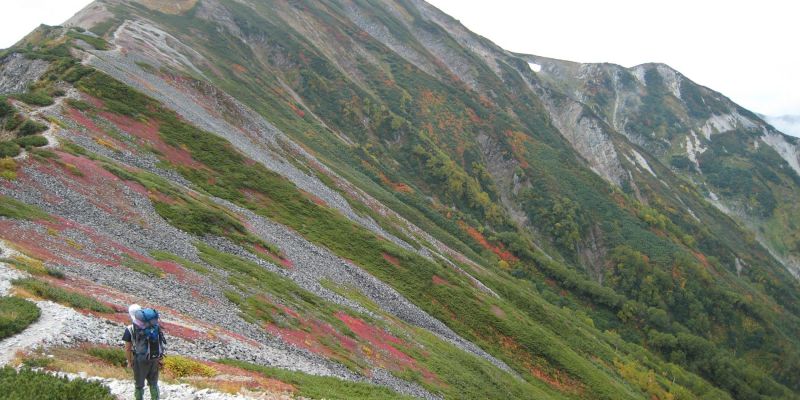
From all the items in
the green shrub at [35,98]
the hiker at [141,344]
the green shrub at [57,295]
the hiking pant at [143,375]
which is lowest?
the green shrub at [35,98]

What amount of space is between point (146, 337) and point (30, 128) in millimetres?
43507

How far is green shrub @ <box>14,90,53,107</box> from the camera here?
5086 centimetres

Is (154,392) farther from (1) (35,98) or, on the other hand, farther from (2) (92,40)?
(2) (92,40)

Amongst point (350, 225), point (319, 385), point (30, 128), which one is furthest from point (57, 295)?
point (350, 225)

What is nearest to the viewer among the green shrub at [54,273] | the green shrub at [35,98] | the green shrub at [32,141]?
the green shrub at [54,273]

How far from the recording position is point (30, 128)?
45.5 meters

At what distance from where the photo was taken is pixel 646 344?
104 metres

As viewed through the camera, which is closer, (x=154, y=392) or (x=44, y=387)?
(x=44, y=387)

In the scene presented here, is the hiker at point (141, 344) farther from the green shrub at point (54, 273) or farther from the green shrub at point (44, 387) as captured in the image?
the green shrub at point (54, 273)

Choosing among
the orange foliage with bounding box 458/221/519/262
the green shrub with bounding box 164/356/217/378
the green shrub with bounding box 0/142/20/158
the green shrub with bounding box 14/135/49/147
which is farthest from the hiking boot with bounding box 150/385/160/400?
the orange foliage with bounding box 458/221/519/262

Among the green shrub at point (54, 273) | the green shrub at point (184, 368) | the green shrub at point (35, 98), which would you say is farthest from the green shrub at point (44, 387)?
the green shrub at point (35, 98)

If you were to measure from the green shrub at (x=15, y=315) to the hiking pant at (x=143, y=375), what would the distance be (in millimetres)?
6757

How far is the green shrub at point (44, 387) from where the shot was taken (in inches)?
513

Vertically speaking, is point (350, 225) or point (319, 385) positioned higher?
point (319, 385)
